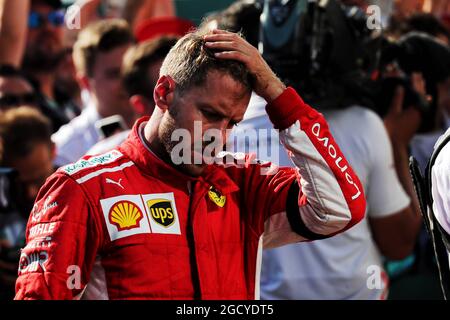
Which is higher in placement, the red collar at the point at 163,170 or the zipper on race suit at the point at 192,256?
the red collar at the point at 163,170

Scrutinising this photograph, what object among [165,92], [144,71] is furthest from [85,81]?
[165,92]

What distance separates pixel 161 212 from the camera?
2639 millimetres

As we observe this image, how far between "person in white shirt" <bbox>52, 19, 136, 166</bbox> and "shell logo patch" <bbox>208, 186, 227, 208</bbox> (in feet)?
8.61

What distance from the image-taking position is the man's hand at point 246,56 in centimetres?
258

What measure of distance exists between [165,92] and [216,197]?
337 mm

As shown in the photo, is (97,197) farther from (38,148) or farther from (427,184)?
(38,148)

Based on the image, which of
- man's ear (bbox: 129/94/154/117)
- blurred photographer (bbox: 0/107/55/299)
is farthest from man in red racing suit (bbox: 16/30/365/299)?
man's ear (bbox: 129/94/154/117)

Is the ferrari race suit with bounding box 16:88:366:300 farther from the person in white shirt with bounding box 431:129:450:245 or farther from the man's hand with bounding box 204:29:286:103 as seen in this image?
the person in white shirt with bounding box 431:129:450:245

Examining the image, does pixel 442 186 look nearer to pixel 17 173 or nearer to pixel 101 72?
pixel 17 173

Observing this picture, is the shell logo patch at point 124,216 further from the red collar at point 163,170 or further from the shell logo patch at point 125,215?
the red collar at point 163,170

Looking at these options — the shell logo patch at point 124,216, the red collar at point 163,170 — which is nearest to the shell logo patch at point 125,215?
the shell logo patch at point 124,216

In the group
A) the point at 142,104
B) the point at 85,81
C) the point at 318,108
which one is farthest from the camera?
the point at 85,81

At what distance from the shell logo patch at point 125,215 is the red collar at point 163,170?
126 millimetres

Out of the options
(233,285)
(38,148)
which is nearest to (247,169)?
(233,285)
